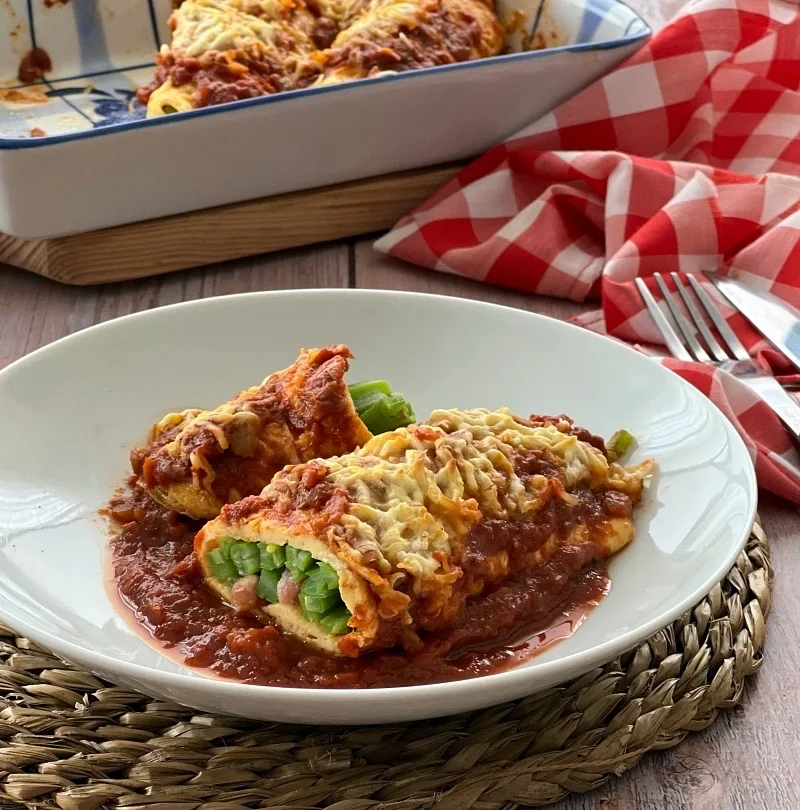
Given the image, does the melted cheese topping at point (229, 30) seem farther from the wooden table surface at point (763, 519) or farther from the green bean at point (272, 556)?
the green bean at point (272, 556)

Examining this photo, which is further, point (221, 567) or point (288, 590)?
point (221, 567)

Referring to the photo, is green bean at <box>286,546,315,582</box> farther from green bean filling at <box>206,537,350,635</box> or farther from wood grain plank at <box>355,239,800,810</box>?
wood grain plank at <box>355,239,800,810</box>

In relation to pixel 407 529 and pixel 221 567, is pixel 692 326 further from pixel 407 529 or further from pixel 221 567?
pixel 221 567

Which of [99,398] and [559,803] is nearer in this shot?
[559,803]

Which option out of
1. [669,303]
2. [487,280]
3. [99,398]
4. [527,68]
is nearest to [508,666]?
[99,398]

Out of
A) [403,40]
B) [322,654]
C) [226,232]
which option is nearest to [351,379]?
[322,654]

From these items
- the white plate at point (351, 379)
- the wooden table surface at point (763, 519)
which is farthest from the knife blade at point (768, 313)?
the white plate at point (351, 379)

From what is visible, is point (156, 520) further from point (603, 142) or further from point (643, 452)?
point (603, 142)
